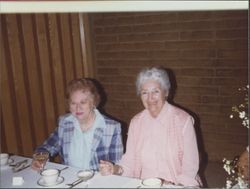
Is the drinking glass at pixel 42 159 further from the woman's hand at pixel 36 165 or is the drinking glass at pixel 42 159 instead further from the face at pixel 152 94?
the face at pixel 152 94

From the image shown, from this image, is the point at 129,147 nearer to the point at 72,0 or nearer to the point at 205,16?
the point at 72,0

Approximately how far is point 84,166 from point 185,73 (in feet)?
6.77

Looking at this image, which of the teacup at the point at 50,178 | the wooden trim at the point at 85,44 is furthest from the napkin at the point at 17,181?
the wooden trim at the point at 85,44

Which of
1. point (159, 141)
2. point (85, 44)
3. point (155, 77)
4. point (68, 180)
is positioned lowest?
point (68, 180)

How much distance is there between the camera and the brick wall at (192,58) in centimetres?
382

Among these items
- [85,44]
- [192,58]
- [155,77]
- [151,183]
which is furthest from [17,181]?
[192,58]

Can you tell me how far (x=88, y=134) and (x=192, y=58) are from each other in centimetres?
200

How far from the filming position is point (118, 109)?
15.0 feet

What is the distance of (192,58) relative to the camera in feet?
13.2

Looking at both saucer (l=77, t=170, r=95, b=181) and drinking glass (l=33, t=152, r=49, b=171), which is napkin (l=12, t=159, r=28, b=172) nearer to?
drinking glass (l=33, t=152, r=49, b=171)

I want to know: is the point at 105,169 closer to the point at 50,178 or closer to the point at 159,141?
the point at 50,178

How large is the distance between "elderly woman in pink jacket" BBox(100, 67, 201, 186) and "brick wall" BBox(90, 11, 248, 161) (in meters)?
1.75

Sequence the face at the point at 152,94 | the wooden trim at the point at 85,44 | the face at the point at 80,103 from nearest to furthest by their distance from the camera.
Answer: the face at the point at 152,94 < the face at the point at 80,103 < the wooden trim at the point at 85,44

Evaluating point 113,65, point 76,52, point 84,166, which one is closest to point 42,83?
point 76,52
